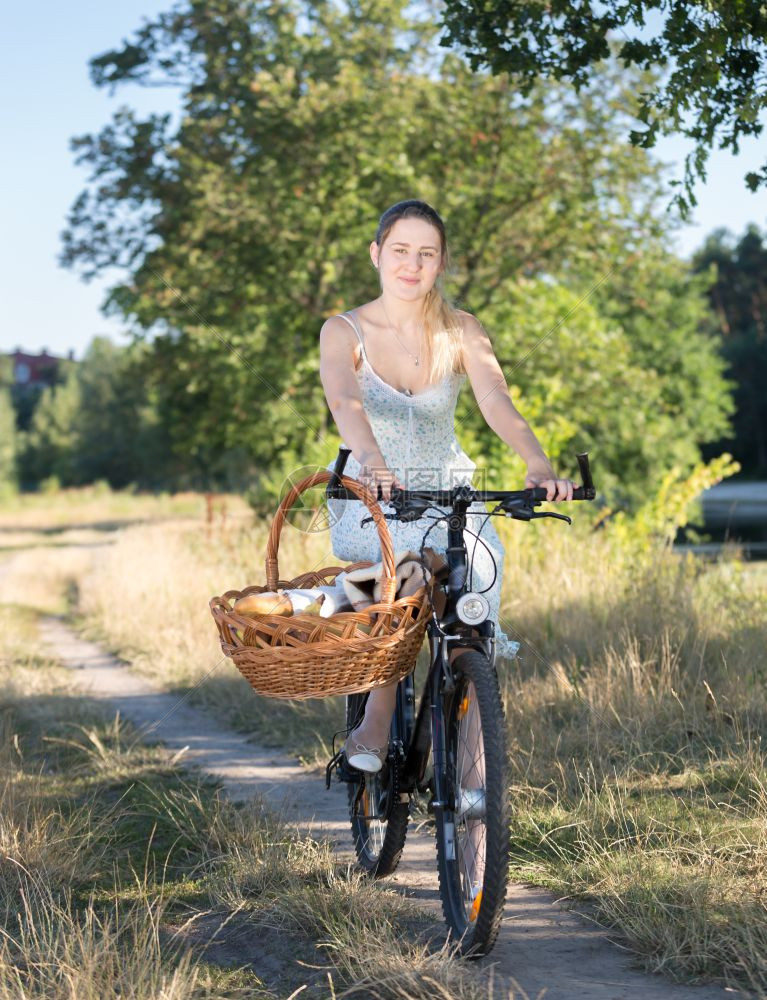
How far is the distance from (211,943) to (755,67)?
421 centimetres

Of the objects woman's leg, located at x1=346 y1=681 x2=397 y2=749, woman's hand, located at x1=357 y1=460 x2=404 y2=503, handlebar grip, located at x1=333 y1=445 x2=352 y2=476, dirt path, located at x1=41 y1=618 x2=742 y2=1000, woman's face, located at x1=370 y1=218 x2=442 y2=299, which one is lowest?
dirt path, located at x1=41 y1=618 x2=742 y2=1000

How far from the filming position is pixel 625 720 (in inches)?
196

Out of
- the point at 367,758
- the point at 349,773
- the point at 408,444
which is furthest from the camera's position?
the point at 349,773

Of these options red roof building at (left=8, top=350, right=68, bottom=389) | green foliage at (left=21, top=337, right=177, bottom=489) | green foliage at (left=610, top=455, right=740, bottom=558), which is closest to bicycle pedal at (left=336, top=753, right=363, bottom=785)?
green foliage at (left=610, top=455, right=740, bottom=558)

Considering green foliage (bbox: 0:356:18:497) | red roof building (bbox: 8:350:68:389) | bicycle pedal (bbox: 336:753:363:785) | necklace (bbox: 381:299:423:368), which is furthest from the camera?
red roof building (bbox: 8:350:68:389)

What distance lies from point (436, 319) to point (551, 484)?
78 centimetres

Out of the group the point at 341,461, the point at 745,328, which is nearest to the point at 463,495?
the point at 341,461

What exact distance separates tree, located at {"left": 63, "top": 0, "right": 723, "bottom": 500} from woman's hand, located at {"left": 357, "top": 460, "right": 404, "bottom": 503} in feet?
35.2

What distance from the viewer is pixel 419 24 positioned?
15156 millimetres

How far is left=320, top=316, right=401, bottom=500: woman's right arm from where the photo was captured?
3.10 m

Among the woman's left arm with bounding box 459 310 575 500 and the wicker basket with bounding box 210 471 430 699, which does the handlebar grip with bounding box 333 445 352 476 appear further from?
the woman's left arm with bounding box 459 310 575 500

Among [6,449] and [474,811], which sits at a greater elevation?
[6,449]

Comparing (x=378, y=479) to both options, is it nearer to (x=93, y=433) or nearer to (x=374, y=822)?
(x=374, y=822)

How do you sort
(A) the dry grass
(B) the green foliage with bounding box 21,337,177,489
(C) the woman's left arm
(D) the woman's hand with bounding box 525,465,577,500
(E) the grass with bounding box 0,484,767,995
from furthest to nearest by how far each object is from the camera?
1. (B) the green foliage with bounding box 21,337,177,489
2. (C) the woman's left arm
3. (E) the grass with bounding box 0,484,767,995
4. (D) the woman's hand with bounding box 525,465,577,500
5. (A) the dry grass
